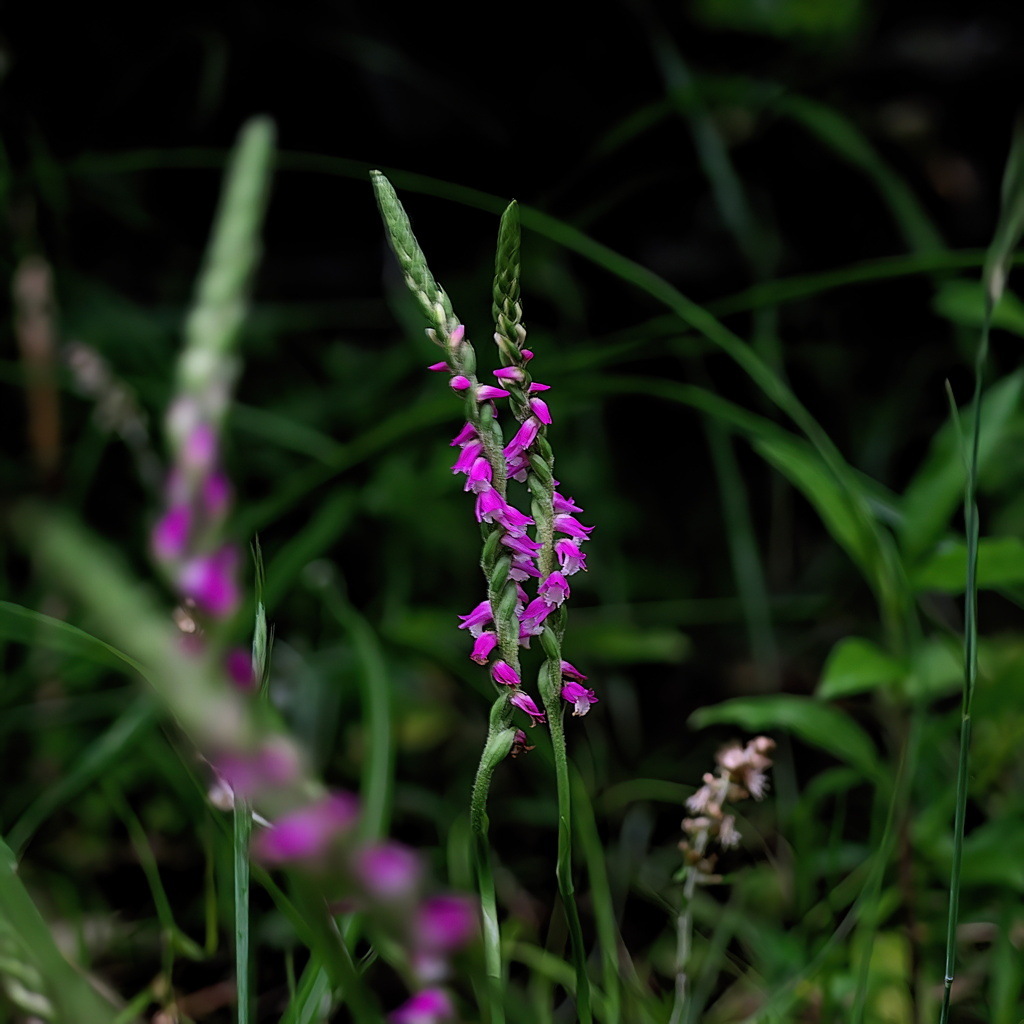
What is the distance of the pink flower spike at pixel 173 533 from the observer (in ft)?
0.78

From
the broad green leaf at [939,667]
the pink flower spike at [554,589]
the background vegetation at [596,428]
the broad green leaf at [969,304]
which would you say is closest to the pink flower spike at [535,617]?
the pink flower spike at [554,589]

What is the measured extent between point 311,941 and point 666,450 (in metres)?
1.38

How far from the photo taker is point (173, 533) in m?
0.24

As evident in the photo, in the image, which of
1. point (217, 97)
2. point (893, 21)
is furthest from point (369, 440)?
point (893, 21)

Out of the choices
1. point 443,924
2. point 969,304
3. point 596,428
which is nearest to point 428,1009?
point 443,924

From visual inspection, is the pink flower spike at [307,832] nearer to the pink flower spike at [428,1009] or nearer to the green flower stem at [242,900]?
the pink flower spike at [428,1009]

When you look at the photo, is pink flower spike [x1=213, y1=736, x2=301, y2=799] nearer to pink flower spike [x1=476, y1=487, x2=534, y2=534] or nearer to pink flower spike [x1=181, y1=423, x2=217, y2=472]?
pink flower spike [x1=181, y1=423, x2=217, y2=472]

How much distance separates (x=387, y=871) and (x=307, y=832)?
2 centimetres

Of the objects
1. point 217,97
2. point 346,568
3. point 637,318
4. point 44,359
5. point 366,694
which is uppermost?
point 217,97

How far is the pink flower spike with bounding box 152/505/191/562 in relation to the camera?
0.78 ft

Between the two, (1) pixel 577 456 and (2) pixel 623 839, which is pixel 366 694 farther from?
(1) pixel 577 456

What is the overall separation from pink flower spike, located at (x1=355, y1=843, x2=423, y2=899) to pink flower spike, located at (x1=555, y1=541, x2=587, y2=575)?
242 mm

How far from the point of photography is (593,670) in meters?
1.40

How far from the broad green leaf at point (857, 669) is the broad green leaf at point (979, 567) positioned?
69 mm
